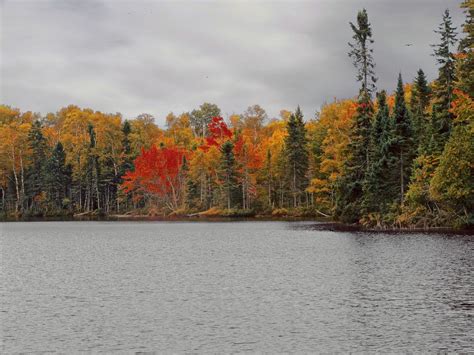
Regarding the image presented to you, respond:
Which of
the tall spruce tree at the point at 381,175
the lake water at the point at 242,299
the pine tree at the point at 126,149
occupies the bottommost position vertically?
the lake water at the point at 242,299

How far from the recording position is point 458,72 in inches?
2317

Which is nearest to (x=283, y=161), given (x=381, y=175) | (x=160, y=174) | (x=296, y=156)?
(x=296, y=156)

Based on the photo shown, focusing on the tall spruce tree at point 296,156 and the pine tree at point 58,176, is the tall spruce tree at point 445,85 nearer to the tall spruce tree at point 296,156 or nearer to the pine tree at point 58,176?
the tall spruce tree at point 296,156

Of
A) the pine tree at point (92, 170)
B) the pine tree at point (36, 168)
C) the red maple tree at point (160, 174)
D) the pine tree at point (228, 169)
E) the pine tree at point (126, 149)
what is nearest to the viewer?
the pine tree at point (228, 169)

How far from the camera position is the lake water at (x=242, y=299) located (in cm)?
1711

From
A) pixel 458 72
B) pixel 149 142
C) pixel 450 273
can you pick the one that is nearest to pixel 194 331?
pixel 450 273

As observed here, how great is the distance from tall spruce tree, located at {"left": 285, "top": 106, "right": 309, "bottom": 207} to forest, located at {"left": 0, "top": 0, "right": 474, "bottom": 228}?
214 mm

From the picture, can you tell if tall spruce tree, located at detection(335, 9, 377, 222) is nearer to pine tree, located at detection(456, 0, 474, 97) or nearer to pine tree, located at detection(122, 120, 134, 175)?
pine tree, located at detection(456, 0, 474, 97)

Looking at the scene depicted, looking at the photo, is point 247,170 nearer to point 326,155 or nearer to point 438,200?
point 326,155

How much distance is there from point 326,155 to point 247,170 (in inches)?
740

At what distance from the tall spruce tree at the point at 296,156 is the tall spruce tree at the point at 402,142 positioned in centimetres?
3432

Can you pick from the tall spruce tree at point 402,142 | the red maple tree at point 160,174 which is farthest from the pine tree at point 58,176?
the tall spruce tree at point 402,142

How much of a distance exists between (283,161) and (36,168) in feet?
189

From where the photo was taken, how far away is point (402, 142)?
65.0 m
